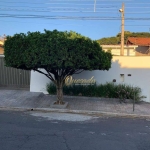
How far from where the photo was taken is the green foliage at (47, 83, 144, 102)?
45.9ft

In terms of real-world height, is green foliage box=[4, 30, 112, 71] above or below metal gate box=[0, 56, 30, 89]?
above

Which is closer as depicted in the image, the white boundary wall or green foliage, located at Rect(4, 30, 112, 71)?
green foliage, located at Rect(4, 30, 112, 71)

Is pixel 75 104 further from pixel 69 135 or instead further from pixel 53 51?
pixel 69 135

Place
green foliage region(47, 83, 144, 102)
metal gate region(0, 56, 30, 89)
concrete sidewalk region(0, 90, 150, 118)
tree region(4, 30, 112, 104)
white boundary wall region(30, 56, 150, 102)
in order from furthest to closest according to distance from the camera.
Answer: metal gate region(0, 56, 30, 89) → white boundary wall region(30, 56, 150, 102) → green foliage region(47, 83, 144, 102) → concrete sidewalk region(0, 90, 150, 118) → tree region(4, 30, 112, 104)

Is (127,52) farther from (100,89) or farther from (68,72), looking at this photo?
(68,72)

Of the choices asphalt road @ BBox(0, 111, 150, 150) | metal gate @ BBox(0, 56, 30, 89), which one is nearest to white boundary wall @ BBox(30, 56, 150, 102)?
metal gate @ BBox(0, 56, 30, 89)

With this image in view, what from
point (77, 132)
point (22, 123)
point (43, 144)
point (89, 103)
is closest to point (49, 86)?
point (89, 103)

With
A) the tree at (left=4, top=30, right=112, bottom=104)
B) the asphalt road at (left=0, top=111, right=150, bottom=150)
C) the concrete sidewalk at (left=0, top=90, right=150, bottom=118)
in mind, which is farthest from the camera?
the concrete sidewalk at (left=0, top=90, right=150, bottom=118)

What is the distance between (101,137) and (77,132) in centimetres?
82

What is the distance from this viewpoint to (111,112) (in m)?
11.2

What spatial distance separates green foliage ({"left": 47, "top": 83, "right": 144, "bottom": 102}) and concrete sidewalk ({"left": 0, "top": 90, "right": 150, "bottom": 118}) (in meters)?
0.39

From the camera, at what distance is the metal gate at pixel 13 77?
16.7m

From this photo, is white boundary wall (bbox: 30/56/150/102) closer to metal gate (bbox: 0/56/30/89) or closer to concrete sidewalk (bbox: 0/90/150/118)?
concrete sidewalk (bbox: 0/90/150/118)

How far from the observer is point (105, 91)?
14383 millimetres
